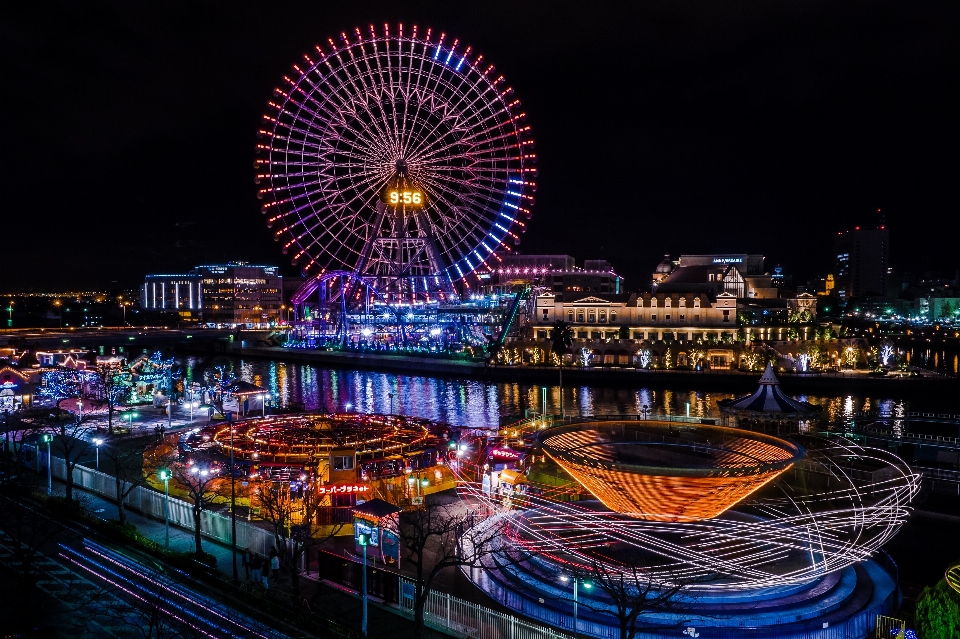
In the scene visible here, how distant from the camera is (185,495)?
17.4 metres

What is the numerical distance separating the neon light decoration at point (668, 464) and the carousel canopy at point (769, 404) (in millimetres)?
13906

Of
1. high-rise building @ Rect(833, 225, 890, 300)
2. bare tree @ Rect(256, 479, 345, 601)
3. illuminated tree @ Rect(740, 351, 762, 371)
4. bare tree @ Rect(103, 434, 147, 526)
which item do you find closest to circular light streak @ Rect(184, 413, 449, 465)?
bare tree @ Rect(256, 479, 345, 601)

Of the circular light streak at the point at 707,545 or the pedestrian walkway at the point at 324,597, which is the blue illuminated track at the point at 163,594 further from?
the circular light streak at the point at 707,545

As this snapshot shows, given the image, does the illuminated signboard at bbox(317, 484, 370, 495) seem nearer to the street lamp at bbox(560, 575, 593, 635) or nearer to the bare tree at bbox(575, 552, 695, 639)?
the street lamp at bbox(560, 575, 593, 635)

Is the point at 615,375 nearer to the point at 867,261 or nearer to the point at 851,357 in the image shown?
the point at 851,357

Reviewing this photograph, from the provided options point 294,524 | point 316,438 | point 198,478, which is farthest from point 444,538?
point 198,478

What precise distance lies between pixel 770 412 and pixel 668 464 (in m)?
16.4

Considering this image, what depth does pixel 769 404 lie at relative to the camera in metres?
27.8

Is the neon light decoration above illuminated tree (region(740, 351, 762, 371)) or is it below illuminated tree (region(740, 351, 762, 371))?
above

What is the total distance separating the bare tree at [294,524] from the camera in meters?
11.8

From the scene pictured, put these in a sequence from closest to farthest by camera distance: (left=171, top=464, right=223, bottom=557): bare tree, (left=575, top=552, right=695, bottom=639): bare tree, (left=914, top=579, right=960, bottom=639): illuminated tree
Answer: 1. (left=914, top=579, right=960, bottom=639): illuminated tree
2. (left=575, top=552, right=695, bottom=639): bare tree
3. (left=171, top=464, right=223, bottom=557): bare tree

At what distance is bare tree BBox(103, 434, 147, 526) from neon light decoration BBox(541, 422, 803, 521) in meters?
9.07

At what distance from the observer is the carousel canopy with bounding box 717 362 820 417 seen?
27469 mm

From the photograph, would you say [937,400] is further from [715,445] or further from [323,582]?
[323,582]
